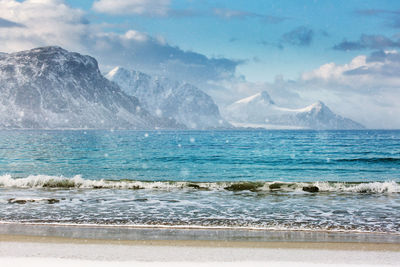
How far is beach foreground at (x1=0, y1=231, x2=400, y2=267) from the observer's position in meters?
8.94

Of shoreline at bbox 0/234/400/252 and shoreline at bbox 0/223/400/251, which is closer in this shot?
shoreline at bbox 0/234/400/252

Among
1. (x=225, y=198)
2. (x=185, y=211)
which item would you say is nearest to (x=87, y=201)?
(x=185, y=211)

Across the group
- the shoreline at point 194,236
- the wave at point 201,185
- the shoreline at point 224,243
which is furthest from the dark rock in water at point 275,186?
the shoreline at point 224,243

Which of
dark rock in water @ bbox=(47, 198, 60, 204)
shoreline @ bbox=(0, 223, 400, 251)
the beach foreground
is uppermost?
the beach foreground

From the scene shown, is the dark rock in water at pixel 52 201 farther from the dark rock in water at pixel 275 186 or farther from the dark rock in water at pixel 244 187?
the dark rock in water at pixel 275 186

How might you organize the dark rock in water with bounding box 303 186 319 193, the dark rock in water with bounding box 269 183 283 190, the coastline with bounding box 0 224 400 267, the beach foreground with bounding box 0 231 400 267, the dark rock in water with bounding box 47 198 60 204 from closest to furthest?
the beach foreground with bounding box 0 231 400 267, the coastline with bounding box 0 224 400 267, the dark rock in water with bounding box 47 198 60 204, the dark rock in water with bounding box 303 186 319 193, the dark rock in water with bounding box 269 183 283 190

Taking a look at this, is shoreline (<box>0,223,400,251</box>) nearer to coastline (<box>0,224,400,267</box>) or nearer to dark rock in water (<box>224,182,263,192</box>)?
coastline (<box>0,224,400,267</box>)

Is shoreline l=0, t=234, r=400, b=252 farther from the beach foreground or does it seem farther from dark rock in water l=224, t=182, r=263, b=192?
dark rock in water l=224, t=182, r=263, b=192

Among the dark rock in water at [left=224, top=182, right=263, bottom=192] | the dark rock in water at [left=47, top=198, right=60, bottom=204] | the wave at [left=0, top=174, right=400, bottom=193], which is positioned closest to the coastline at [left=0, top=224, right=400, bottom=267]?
the dark rock in water at [left=47, top=198, right=60, bottom=204]

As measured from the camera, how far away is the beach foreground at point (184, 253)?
29.3ft

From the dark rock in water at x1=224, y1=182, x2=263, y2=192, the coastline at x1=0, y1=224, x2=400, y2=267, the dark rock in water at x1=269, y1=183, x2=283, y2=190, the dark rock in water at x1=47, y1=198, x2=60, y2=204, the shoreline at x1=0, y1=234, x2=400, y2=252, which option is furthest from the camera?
the dark rock in water at x1=269, y1=183, x2=283, y2=190

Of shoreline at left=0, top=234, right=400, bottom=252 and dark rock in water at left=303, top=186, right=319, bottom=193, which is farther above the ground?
shoreline at left=0, top=234, right=400, bottom=252

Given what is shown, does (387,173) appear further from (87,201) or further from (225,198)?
(87,201)

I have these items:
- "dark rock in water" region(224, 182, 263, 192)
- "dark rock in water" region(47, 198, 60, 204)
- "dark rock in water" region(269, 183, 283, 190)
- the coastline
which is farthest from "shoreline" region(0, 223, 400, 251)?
"dark rock in water" region(269, 183, 283, 190)
